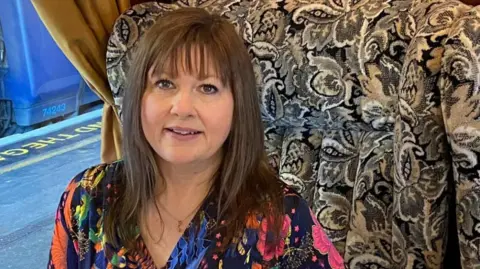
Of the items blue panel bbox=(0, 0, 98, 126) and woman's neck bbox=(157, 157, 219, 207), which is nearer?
woman's neck bbox=(157, 157, 219, 207)

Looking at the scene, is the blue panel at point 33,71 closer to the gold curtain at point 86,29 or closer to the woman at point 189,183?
the gold curtain at point 86,29

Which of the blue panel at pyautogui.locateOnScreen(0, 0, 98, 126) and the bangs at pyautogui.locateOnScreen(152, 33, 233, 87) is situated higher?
the bangs at pyautogui.locateOnScreen(152, 33, 233, 87)

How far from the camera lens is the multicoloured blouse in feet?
3.70

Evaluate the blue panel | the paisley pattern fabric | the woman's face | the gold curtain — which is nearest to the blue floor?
the blue panel

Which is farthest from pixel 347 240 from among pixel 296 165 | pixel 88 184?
pixel 88 184

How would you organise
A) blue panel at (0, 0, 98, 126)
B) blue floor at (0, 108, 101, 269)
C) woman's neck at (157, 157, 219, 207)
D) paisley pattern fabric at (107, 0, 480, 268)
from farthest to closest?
blue panel at (0, 0, 98, 126), blue floor at (0, 108, 101, 269), paisley pattern fabric at (107, 0, 480, 268), woman's neck at (157, 157, 219, 207)

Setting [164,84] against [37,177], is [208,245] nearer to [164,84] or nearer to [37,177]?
[164,84]

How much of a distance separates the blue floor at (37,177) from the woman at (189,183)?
154 cm

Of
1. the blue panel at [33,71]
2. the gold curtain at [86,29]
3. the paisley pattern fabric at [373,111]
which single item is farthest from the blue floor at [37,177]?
the paisley pattern fabric at [373,111]

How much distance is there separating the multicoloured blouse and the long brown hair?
18 millimetres

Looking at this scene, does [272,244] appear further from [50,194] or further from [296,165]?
[50,194]

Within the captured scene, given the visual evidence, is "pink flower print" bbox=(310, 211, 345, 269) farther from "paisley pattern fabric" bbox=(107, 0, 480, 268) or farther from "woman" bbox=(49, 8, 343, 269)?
"paisley pattern fabric" bbox=(107, 0, 480, 268)

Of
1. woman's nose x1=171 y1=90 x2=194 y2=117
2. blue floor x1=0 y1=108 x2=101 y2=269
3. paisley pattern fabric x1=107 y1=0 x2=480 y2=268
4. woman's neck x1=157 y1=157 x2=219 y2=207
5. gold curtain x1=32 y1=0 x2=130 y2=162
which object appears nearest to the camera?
woman's nose x1=171 y1=90 x2=194 y2=117

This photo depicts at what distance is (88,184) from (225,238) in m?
0.28
